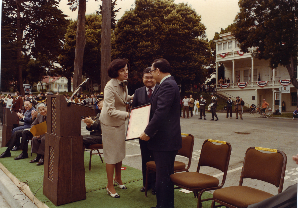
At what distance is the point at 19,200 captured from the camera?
375 centimetres

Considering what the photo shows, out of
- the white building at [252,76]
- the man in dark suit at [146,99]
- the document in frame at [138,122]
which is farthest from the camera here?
the white building at [252,76]

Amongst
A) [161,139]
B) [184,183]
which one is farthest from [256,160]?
[161,139]

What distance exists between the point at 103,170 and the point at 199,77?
10.5 metres

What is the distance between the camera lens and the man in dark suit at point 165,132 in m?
2.81

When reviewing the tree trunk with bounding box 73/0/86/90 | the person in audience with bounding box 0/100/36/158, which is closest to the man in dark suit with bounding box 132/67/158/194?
the person in audience with bounding box 0/100/36/158

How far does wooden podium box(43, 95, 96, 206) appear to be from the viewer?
3365 millimetres

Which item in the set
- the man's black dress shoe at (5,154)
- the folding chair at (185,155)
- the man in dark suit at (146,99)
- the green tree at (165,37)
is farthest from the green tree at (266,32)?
the man's black dress shoe at (5,154)

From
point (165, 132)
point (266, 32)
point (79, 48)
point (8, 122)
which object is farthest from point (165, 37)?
point (165, 132)

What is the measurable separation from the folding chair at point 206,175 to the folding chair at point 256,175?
0.79ft

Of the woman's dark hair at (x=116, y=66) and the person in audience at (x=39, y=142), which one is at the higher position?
the woman's dark hair at (x=116, y=66)

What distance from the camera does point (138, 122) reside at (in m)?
3.02

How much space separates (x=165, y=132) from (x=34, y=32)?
6.59m

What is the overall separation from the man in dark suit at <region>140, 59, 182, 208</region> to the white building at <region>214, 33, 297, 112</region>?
4937 millimetres

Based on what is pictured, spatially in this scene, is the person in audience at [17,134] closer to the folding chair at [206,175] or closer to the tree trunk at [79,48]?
the tree trunk at [79,48]
